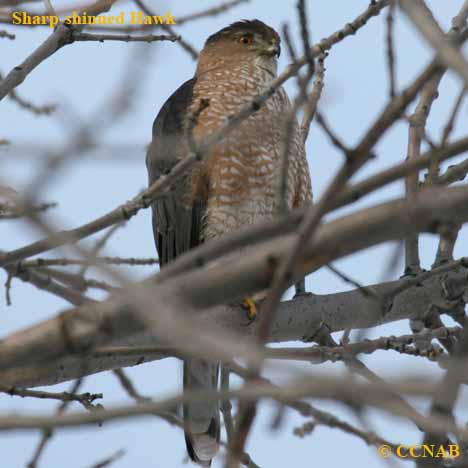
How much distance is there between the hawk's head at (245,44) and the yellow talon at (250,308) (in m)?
2.30

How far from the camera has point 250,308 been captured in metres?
4.40

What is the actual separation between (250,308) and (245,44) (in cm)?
263

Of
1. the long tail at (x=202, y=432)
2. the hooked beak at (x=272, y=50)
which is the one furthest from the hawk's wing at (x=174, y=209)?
the hooked beak at (x=272, y=50)

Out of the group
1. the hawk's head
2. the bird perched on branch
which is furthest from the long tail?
the hawk's head

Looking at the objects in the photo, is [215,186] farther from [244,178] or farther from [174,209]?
[174,209]

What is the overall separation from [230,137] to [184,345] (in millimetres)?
3776

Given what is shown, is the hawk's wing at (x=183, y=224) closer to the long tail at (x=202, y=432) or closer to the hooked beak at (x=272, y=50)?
the long tail at (x=202, y=432)

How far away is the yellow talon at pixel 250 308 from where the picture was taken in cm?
432

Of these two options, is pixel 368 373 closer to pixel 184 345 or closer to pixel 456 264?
pixel 456 264

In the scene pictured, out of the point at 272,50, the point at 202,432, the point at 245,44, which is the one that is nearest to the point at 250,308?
the point at 202,432

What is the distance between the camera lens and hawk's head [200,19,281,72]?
20.7 ft

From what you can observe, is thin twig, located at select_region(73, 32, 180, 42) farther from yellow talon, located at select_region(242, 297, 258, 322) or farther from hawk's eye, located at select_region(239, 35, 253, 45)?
hawk's eye, located at select_region(239, 35, 253, 45)

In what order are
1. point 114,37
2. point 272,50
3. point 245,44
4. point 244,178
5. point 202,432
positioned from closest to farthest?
1. point 114,37
2. point 202,432
3. point 244,178
4. point 272,50
5. point 245,44

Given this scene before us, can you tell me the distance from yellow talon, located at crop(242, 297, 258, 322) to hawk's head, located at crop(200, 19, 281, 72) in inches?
90.6
